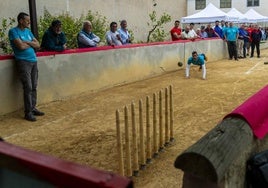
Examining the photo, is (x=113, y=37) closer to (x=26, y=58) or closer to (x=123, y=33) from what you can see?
(x=123, y=33)

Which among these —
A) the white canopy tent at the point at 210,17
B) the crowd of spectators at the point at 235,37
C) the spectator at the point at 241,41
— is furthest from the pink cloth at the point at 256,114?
the white canopy tent at the point at 210,17

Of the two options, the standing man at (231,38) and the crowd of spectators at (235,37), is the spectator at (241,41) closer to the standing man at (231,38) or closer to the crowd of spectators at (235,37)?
the crowd of spectators at (235,37)

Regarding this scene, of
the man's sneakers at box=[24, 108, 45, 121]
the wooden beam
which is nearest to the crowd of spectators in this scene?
the man's sneakers at box=[24, 108, 45, 121]

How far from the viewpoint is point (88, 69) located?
9.78 m

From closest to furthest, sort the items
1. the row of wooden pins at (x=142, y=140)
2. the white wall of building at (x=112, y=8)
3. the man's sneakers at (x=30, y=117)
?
the row of wooden pins at (x=142, y=140), the man's sneakers at (x=30, y=117), the white wall of building at (x=112, y=8)

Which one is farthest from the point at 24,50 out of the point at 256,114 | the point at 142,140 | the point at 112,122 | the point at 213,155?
the point at 213,155

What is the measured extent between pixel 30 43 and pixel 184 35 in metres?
10.3

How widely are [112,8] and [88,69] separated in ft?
35.6

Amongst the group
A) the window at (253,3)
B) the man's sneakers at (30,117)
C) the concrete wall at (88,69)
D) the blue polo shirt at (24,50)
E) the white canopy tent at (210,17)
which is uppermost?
the window at (253,3)

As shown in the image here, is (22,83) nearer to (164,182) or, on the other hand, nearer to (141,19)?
(164,182)

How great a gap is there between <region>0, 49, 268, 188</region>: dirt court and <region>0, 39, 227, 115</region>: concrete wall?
236 mm

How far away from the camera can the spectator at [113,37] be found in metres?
11.2

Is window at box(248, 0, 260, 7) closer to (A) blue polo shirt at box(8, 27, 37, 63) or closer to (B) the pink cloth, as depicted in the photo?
(A) blue polo shirt at box(8, 27, 37, 63)

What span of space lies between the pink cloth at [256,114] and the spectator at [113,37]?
7.65m
